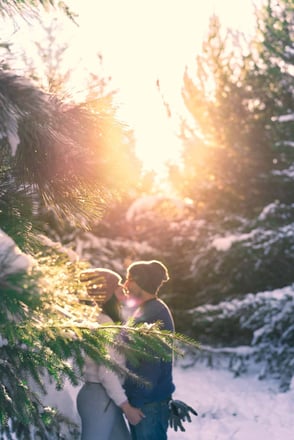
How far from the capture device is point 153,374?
3855mm

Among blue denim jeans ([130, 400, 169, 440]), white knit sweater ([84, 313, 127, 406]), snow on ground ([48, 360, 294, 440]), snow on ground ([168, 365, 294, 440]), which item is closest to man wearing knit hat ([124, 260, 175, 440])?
blue denim jeans ([130, 400, 169, 440])

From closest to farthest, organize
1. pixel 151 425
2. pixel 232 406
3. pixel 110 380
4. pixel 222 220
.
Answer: pixel 110 380, pixel 151 425, pixel 232 406, pixel 222 220

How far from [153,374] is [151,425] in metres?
0.42

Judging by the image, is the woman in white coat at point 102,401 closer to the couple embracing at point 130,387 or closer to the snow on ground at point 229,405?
the couple embracing at point 130,387

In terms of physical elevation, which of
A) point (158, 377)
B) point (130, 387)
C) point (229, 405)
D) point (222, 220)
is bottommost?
point (229, 405)

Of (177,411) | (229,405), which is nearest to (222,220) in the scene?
(229,405)

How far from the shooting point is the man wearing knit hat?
156 inches

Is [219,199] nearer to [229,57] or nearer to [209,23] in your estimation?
[229,57]

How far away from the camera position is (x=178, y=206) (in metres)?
12.3

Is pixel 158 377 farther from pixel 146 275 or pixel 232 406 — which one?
pixel 232 406

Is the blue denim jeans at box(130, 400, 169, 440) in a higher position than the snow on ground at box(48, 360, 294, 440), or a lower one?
higher

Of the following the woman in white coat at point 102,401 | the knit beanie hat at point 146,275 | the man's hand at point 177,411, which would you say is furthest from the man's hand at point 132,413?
the knit beanie hat at point 146,275

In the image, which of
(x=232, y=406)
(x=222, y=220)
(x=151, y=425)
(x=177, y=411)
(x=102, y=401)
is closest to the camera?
(x=102, y=401)

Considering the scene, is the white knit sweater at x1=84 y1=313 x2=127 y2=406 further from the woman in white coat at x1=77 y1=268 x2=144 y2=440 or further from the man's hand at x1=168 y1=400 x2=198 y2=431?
the man's hand at x1=168 y1=400 x2=198 y2=431
